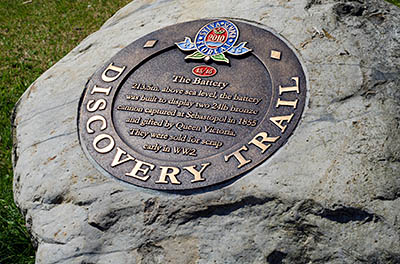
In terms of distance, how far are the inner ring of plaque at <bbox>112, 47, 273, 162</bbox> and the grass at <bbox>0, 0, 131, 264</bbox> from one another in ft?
3.96

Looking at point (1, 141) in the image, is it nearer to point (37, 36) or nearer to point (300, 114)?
point (37, 36)

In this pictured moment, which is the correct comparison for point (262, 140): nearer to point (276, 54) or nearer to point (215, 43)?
point (276, 54)

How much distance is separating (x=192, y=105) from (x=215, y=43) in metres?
0.52

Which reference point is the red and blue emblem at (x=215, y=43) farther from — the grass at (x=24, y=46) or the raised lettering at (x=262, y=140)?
the grass at (x=24, y=46)

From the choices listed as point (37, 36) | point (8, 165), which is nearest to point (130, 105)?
point (8, 165)

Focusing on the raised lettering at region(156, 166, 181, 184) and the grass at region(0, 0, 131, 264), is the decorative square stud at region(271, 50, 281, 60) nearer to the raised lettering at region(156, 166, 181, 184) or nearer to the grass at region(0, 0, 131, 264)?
the raised lettering at region(156, 166, 181, 184)

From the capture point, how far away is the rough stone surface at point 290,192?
2.31 metres

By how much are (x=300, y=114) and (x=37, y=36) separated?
14.7 ft

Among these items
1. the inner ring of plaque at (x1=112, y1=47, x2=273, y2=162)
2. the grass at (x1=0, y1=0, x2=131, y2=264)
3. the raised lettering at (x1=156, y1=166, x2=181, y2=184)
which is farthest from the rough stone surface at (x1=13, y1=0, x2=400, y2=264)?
the grass at (x1=0, y1=0, x2=131, y2=264)

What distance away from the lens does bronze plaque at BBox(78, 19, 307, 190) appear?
2625mm

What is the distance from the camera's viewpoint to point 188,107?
2.92 m

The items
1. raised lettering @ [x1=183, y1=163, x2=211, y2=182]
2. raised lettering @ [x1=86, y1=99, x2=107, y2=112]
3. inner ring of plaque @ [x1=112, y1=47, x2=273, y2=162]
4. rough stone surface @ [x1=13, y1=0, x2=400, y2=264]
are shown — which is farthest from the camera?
raised lettering @ [x1=86, y1=99, x2=107, y2=112]

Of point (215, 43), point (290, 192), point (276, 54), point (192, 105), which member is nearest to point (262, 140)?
point (290, 192)

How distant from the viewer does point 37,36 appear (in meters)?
6.20
